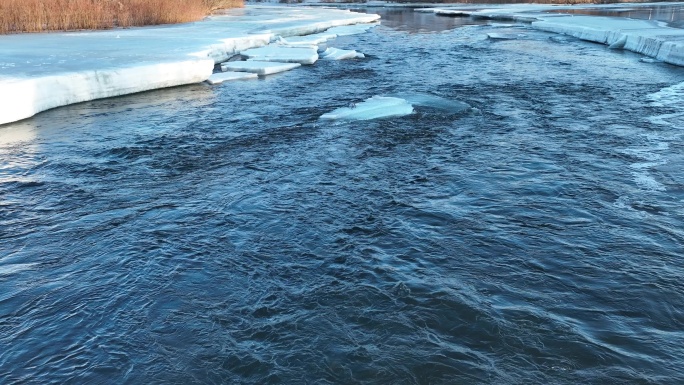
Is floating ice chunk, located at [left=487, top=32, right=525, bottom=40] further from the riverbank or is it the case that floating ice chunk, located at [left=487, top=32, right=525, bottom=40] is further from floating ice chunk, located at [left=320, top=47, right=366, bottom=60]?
floating ice chunk, located at [left=320, top=47, right=366, bottom=60]

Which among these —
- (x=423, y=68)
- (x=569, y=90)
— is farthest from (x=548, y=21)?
(x=569, y=90)

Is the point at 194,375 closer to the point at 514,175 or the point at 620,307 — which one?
the point at 620,307

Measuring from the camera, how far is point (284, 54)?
15875mm

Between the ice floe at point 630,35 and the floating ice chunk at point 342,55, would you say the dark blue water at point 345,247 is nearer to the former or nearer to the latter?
the ice floe at point 630,35

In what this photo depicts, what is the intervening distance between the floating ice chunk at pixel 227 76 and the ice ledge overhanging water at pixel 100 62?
0.21 metres

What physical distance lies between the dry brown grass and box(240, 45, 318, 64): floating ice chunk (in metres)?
4.99

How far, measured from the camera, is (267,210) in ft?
20.2

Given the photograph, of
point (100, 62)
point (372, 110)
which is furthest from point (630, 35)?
point (100, 62)

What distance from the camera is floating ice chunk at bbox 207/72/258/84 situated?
12891 mm

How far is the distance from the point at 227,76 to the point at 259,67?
0.96 m

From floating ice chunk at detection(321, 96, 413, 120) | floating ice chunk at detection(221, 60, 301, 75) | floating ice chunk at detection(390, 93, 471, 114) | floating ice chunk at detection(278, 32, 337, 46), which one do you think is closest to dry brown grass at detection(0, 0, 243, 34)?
floating ice chunk at detection(278, 32, 337, 46)

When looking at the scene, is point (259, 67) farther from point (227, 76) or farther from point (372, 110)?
point (372, 110)

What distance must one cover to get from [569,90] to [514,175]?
5.28 m

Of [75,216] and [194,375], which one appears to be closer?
[194,375]
